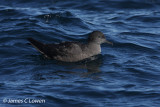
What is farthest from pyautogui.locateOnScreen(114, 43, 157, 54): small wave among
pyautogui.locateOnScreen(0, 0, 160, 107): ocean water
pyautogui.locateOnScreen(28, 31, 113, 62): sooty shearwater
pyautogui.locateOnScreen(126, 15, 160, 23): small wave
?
pyautogui.locateOnScreen(126, 15, 160, 23): small wave

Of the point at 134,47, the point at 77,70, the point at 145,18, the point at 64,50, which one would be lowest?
the point at 77,70

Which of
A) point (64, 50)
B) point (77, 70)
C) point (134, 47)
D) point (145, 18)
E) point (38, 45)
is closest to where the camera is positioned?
point (77, 70)

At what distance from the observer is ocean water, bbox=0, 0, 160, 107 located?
28.5 feet

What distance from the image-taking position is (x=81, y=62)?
11.3m

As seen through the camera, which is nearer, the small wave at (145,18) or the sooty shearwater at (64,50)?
the sooty shearwater at (64,50)

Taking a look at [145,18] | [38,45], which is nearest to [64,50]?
[38,45]

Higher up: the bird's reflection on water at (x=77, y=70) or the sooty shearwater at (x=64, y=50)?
the sooty shearwater at (x=64, y=50)

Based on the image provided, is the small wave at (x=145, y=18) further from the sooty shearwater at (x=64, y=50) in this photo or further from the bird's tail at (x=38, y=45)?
the bird's tail at (x=38, y=45)

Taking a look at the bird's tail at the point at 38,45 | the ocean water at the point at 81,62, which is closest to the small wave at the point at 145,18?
the ocean water at the point at 81,62

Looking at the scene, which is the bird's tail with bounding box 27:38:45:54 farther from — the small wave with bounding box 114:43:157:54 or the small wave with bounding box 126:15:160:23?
the small wave with bounding box 126:15:160:23

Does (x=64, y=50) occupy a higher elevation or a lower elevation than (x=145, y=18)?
lower

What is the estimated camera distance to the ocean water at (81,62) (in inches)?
342

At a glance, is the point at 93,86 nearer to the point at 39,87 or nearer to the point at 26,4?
the point at 39,87

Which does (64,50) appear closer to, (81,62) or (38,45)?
(81,62)
